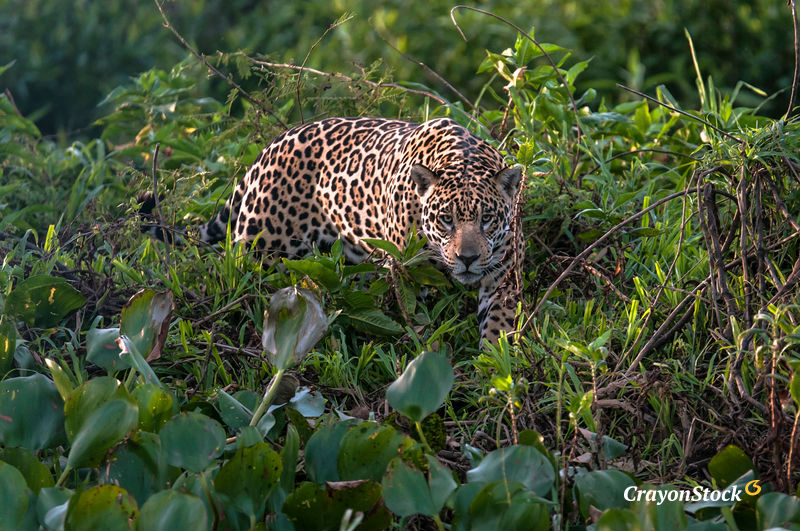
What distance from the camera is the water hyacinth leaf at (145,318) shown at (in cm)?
317

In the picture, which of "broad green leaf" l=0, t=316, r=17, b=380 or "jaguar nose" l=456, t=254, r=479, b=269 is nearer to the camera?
"broad green leaf" l=0, t=316, r=17, b=380

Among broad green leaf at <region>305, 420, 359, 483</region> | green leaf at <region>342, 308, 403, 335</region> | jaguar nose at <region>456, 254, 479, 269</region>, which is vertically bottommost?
green leaf at <region>342, 308, 403, 335</region>

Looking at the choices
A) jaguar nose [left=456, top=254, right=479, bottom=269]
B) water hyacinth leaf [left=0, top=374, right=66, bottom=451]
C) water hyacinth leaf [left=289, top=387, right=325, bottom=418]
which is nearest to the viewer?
water hyacinth leaf [left=0, top=374, right=66, bottom=451]

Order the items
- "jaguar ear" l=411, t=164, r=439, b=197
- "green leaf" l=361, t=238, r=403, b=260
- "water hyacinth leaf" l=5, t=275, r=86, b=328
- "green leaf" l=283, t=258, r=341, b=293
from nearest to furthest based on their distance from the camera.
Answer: "water hyacinth leaf" l=5, t=275, r=86, b=328 → "green leaf" l=283, t=258, r=341, b=293 → "green leaf" l=361, t=238, r=403, b=260 → "jaguar ear" l=411, t=164, r=439, b=197

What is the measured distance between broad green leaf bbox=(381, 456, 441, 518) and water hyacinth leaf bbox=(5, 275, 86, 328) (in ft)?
5.45

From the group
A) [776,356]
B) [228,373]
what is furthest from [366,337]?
[776,356]

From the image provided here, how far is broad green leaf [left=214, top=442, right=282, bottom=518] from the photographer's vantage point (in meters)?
2.50

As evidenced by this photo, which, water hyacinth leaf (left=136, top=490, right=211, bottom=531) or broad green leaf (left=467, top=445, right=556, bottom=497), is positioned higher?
water hyacinth leaf (left=136, top=490, right=211, bottom=531)

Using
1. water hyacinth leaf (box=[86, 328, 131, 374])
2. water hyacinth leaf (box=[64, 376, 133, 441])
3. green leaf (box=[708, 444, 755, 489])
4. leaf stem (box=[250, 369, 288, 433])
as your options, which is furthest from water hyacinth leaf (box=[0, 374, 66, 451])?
green leaf (box=[708, 444, 755, 489])

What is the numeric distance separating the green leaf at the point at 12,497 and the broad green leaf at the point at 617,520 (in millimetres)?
1439

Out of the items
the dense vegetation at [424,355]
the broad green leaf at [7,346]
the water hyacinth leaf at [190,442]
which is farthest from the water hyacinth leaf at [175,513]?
the broad green leaf at [7,346]

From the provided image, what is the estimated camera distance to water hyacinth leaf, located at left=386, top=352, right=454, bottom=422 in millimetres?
2689

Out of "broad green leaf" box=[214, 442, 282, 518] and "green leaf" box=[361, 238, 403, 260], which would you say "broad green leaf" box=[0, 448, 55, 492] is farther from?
"green leaf" box=[361, 238, 403, 260]

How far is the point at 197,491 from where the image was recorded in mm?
2572
